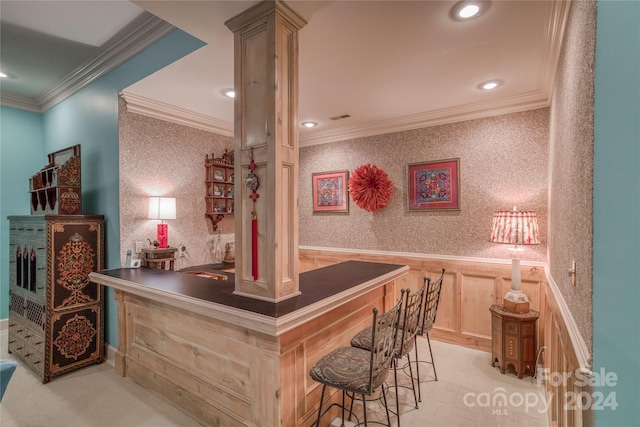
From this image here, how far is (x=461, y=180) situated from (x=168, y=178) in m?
3.37

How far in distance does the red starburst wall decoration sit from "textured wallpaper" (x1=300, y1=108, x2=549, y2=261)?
123 millimetres

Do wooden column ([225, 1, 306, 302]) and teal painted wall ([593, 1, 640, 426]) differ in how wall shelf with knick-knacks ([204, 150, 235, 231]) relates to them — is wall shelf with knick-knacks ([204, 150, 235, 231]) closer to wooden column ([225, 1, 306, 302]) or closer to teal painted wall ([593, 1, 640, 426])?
wooden column ([225, 1, 306, 302])

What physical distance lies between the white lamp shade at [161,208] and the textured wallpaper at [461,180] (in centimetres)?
224

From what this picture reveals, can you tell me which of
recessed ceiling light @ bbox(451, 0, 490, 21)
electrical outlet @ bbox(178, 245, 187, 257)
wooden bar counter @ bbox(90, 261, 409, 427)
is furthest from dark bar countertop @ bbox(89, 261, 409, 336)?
recessed ceiling light @ bbox(451, 0, 490, 21)

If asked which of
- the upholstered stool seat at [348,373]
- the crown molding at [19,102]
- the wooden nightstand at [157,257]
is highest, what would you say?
the crown molding at [19,102]

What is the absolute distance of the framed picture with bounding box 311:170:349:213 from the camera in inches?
172

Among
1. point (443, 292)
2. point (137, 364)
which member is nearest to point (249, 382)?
point (137, 364)

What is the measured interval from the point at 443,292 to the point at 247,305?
2.72m

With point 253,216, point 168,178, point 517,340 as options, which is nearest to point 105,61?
point 168,178

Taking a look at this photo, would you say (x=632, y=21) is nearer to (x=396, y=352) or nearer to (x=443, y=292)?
(x=396, y=352)

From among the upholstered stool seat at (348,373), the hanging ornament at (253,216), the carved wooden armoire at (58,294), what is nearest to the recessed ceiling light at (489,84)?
the hanging ornament at (253,216)

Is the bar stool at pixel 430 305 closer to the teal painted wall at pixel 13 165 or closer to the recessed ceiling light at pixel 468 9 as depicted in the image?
the recessed ceiling light at pixel 468 9

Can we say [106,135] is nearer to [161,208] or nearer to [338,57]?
[161,208]

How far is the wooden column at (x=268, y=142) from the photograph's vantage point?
5.60 feet
